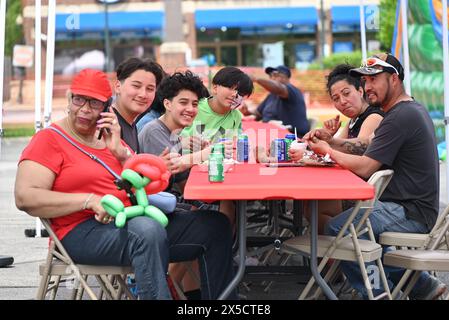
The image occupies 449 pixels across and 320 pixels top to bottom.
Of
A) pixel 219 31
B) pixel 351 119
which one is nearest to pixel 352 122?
pixel 351 119

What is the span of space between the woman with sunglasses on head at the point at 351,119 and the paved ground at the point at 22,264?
0.65 metres

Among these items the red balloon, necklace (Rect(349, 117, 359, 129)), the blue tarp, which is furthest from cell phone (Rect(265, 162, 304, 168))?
the blue tarp

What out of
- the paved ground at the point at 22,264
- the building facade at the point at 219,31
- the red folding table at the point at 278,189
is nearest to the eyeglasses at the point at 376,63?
the red folding table at the point at 278,189

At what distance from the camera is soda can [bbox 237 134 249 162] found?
6754 millimetres

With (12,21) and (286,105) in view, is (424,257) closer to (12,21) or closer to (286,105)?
(286,105)

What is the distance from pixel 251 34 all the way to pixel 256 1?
5.45 ft

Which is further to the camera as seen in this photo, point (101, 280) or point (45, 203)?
point (101, 280)

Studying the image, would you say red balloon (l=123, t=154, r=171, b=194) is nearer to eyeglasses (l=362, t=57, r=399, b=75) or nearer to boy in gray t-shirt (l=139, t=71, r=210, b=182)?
boy in gray t-shirt (l=139, t=71, r=210, b=182)

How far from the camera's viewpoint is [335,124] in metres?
7.20

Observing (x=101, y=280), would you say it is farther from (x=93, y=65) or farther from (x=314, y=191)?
(x=93, y=65)

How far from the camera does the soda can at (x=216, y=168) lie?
5.12 m

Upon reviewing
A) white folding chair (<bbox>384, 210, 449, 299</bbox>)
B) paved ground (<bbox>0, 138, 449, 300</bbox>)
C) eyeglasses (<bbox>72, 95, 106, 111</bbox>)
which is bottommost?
paved ground (<bbox>0, 138, 449, 300</bbox>)

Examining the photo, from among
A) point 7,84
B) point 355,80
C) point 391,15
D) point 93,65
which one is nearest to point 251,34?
point 93,65

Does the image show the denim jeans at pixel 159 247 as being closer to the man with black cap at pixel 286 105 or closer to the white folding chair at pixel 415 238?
the white folding chair at pixel 415 238
